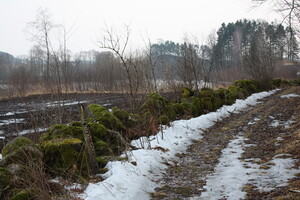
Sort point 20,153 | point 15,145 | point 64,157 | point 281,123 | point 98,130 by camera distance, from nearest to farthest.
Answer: point 20,153 → point 15,145 → point 64,157 → point 98,130 → point 281,123

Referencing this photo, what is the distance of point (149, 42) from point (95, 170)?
5896mm

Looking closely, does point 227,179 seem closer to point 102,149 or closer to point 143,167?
point 143,167

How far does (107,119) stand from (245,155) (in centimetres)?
339

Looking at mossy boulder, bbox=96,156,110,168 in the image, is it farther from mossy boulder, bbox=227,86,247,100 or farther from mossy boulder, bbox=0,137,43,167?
mossy boulder, bbox=227,86,247,100

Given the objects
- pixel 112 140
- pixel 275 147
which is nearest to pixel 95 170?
pixel 112 140

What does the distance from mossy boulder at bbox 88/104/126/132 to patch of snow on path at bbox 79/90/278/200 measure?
2.24ft

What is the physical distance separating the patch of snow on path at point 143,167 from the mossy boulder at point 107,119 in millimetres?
684

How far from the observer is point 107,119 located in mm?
6297

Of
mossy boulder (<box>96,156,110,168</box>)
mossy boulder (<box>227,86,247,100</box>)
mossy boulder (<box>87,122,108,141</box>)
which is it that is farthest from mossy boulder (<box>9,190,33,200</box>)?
mossy boulder (<box>227,86,247,100</box>)

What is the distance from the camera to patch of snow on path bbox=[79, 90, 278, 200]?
12.0 ft

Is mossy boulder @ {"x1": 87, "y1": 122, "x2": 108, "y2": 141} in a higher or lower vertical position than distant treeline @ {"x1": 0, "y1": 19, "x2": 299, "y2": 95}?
lower

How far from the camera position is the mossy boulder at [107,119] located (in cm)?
627

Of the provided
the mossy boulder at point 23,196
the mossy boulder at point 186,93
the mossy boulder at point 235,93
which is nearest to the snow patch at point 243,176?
the mossy boulder at point 23,196

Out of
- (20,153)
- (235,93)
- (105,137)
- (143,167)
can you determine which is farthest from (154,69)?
(20,153)
